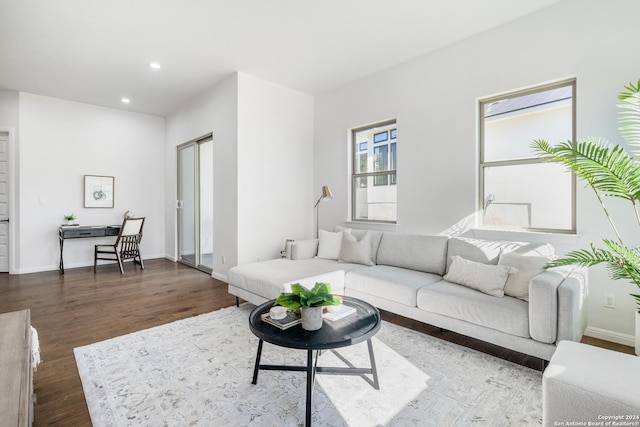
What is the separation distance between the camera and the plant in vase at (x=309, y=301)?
1.75 meters

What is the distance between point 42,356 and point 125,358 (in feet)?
2.14

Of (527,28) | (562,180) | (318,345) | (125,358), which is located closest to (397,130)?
(527,28)

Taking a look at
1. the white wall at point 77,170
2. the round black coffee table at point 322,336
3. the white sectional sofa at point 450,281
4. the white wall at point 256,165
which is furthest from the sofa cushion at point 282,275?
the white wall at point 77,170

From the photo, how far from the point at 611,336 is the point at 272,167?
13.5 ft

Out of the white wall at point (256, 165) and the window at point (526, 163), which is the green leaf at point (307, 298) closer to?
the window at point (526, 163)

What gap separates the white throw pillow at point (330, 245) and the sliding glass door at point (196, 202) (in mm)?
2147

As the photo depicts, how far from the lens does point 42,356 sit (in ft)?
7.79

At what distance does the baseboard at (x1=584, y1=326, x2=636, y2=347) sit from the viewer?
2.54 metres

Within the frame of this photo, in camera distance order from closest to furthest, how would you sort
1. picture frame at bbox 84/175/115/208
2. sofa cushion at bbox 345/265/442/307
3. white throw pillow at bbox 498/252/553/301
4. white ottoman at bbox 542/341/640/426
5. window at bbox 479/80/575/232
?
white ottoman at bbox 542/341/640/426
white throw pillow at bbox 498/252/553/301
sofa cushion at bbox 345/265/442/307
window at bbox 479/80/575/232
picture frame at bbox 84/175/115/208

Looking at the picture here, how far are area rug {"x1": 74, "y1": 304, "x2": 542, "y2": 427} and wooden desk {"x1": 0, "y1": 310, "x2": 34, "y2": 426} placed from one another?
0.52m

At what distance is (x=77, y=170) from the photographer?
18.2 feet

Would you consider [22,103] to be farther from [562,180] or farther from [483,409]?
[562,180]

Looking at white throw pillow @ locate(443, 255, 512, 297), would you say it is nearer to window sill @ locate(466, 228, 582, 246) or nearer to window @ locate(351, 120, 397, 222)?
window sill @ locate(466, 228, 582, 246)

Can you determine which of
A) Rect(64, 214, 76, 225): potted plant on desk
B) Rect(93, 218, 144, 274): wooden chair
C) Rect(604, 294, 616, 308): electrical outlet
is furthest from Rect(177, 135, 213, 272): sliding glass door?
Rect(604, 294, 616, 308): electrical outlet
